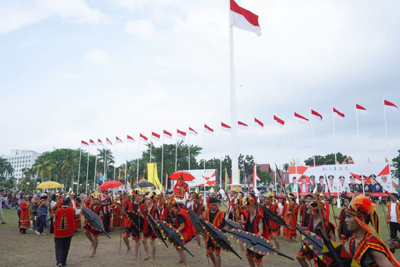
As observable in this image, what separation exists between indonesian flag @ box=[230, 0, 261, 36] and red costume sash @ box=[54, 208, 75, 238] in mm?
16304

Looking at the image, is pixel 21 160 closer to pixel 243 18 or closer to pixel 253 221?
pixel 243 18

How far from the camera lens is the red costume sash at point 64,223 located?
736 cm

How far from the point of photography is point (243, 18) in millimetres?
19969

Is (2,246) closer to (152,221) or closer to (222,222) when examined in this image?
(152,221)

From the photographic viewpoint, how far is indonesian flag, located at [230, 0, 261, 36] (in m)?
19.7

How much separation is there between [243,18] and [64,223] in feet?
56.4

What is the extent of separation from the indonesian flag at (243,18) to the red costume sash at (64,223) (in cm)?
1630

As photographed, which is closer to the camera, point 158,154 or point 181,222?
point 181,222

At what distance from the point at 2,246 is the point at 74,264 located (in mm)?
Answer: 4350

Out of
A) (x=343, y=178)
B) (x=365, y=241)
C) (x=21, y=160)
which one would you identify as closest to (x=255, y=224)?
(x=365, y=241)

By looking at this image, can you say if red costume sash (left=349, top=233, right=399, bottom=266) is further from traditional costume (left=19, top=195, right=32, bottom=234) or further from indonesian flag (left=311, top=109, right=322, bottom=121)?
indonesian flag (left=311, top=109, right=322, bottom=121)

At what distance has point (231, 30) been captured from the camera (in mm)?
21688

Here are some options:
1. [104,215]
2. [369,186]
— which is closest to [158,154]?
[369,186]

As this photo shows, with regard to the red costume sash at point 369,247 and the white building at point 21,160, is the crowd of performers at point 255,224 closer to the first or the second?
the red costume sash at point 369,247
